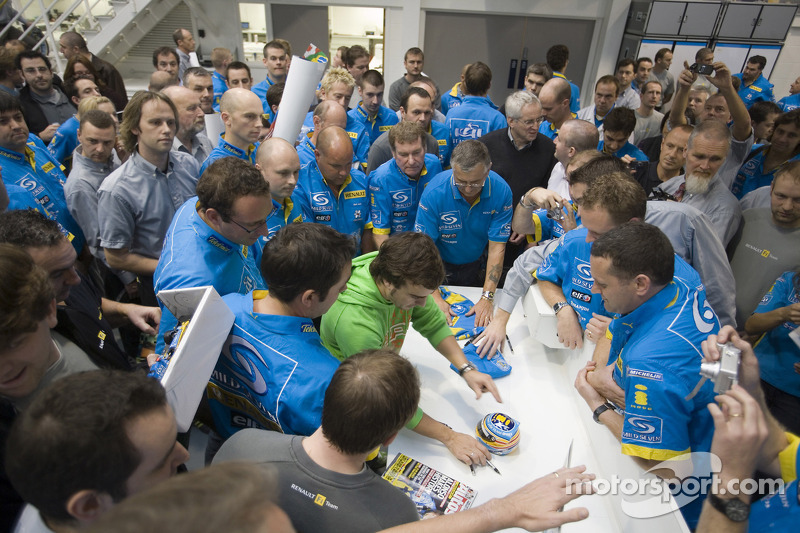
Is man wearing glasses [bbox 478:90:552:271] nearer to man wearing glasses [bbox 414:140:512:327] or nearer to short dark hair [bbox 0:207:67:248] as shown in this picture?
man wearing glasses [bbox 414:140:512:327]

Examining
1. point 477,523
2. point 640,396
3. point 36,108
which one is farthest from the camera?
point 36,108

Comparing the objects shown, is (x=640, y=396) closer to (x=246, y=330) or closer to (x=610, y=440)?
(x=610, y=440)

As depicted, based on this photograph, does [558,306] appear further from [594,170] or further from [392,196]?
[392,196]

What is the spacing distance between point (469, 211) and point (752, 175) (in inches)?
90.9

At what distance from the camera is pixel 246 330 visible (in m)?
1.39

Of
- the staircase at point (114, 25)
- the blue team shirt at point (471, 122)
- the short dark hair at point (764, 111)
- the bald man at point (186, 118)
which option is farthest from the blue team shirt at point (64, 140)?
the short dark hair at point (764, 111)

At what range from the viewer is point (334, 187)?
2.79m

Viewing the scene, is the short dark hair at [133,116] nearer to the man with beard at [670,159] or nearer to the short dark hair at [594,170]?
the short dark hair at [594,170]

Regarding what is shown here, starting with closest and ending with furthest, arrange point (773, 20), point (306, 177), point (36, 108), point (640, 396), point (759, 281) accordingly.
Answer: point (640, 396)
point (759, 281)
point (306, 177)
point (36, 108)
point (773, 20)

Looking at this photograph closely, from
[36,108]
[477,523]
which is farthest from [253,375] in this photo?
[36,108]

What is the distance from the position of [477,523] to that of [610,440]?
71 cm

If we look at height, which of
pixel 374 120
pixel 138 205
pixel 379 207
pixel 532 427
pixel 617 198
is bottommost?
pixel 532 427

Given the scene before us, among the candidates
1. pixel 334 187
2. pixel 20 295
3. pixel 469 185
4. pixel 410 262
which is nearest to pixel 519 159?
pixel 469 185

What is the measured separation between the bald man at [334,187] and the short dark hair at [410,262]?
95cm
